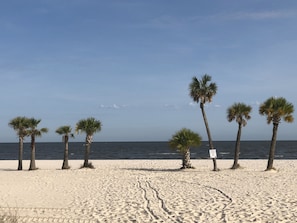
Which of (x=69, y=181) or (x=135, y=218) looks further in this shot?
(x=69, y=181)

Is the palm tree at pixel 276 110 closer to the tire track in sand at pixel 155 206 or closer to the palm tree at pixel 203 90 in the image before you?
the palm tree at pixel 203 90

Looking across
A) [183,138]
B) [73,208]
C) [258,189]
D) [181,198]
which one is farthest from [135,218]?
[183,138]

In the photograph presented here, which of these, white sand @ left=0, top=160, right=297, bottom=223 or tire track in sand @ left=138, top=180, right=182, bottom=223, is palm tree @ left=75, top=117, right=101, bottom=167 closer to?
white sand @ left=0, top=160, right=297, bottom=223

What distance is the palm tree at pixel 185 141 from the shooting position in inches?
1060

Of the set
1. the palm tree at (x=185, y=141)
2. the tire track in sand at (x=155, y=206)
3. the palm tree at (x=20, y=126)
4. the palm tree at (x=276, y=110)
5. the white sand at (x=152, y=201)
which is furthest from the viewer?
the palm tree at (x=20, y=126)

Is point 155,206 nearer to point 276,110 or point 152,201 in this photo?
point 152,201

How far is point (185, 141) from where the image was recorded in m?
27.0

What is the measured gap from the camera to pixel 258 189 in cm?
1627

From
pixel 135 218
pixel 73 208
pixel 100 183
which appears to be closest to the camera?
pixel 135 218

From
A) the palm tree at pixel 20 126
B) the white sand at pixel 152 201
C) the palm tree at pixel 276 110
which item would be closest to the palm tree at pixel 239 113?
the palm tree at pixel 276 110

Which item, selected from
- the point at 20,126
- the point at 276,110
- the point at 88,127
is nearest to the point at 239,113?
the point at 276,110

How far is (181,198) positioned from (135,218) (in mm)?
3808

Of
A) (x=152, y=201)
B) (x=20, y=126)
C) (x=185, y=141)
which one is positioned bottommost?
(x=152, y=201)

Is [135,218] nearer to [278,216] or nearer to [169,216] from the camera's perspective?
[169,216]
